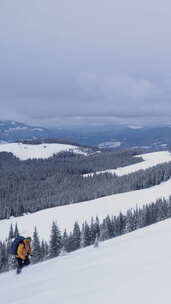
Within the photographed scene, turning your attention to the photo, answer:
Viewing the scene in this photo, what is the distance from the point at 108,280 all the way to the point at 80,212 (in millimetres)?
112379

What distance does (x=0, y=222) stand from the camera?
132000 millimetres

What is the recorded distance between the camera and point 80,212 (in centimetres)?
12325

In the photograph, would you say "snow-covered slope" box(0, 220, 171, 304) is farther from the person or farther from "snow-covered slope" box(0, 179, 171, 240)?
"snow-covered slope" box(0, 179, 171, 240)

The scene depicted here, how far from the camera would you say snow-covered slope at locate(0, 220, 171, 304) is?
32.6 feet

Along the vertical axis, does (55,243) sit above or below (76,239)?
above

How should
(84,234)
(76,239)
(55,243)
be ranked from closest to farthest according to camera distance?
(55,243) < (84,234) < (76,239)

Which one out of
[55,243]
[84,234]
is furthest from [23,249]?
[84,234]

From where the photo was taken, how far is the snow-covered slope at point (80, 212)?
11219 centimetres

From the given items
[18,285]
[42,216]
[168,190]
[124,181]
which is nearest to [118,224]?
[42,216]

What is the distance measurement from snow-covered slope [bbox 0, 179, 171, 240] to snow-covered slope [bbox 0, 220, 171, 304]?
88.7 metres

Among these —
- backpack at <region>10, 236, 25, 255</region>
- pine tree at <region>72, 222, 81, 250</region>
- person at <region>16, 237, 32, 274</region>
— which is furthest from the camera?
pine tree at <region>72, 222, 81, 250</region>

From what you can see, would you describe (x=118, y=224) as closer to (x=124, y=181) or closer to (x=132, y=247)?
(x=132, y=247)

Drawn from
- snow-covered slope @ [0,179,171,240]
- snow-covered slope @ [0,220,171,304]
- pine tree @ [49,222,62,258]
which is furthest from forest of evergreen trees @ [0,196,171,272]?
snow-covered slope @ [0,220,171,304]

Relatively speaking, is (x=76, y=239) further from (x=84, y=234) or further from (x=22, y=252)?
(x=22, y=252)
